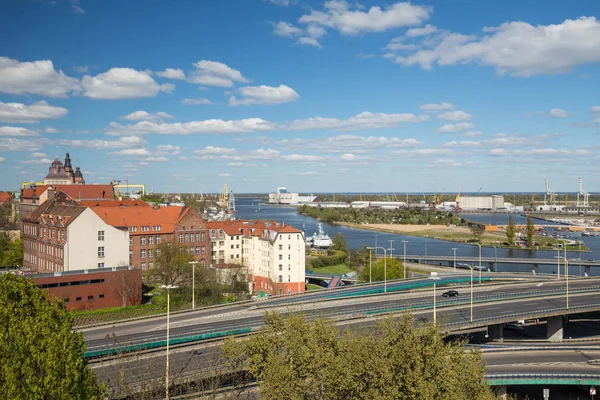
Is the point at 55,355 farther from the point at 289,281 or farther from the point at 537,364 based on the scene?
the point at 289,281

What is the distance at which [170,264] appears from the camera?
47.7 metres

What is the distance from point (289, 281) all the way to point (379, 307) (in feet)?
55.9

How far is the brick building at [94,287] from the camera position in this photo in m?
38.3

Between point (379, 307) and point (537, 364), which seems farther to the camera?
point (379, 307)

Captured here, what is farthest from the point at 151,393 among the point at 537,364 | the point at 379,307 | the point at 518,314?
the point at 518,314

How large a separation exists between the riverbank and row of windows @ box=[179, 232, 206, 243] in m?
68.0

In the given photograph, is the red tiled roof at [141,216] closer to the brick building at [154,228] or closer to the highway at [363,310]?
the brick building at [154,228]

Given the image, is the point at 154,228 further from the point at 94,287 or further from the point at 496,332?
the point at 496,332

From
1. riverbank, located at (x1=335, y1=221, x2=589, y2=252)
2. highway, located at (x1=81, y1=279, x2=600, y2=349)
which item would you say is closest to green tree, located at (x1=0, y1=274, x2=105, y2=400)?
highway, located at (x1=81, y1=279, x2=600, y2=349)

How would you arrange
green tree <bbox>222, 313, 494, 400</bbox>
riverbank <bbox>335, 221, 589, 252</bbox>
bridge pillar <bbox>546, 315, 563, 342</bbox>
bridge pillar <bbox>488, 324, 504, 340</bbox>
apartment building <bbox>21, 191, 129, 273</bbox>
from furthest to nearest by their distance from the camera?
riverbank <bbox>335, 221, 589, 252</bbox>
apartment building <bbox>21, 191, 129, 273</bbox>
bridge pillar <bbox>546, 315, 563, 342</bbox>
bridge pillar <bbox>488, 324, 504, 340</bbox>
green tree <bbox>222, 313, 494, 400</bbox>

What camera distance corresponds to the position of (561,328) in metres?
37.4

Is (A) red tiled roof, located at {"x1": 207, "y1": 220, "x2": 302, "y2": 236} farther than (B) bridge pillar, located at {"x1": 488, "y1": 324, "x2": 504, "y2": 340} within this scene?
Yes

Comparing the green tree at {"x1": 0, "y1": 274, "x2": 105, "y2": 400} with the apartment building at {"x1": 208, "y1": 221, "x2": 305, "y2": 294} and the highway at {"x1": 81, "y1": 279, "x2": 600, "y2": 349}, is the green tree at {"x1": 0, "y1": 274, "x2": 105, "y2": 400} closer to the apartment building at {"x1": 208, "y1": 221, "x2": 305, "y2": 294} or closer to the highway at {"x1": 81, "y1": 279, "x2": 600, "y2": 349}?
the highway at {"x1": 81, "y1": 279, "x2": 600, "y2": 349}

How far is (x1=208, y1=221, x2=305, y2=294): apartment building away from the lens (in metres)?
53.2
